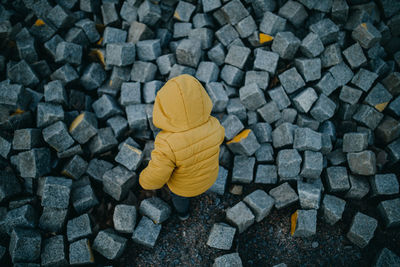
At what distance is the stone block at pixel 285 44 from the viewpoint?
13.5ft

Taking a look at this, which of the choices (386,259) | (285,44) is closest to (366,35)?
(285,44)

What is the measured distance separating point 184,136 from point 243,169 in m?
1.69

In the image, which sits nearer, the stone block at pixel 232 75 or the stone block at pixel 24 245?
the stone block at pixel 24 245

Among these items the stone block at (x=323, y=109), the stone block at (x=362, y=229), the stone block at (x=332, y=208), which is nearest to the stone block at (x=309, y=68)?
the stone block at (x=323, y=109)

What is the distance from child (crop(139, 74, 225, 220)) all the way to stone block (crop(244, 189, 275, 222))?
0.95 metres

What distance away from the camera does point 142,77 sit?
4.20 metres

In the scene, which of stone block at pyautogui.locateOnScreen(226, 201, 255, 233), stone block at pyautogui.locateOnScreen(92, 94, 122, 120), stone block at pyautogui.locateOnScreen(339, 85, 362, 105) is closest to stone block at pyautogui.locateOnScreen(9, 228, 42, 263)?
stone block at pyautogui.locateOnScreen(92, 94, 122, 120)

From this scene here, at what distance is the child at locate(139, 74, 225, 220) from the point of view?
2330mm

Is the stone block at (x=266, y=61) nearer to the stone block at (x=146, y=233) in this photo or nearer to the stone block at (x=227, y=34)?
the stone block at (x=227, y=34)

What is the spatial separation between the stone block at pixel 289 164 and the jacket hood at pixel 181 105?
183cm

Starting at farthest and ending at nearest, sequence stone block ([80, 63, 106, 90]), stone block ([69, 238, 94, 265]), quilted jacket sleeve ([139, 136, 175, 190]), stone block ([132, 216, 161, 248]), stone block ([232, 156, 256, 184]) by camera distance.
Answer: stone block ([80, 63, 106, 90]), stone block ([232, 156, 256, 184]), stone block ([132, 216, 161, 248]), stone block ([69, 238, 94, 265]), quilted jacket sleeve ([139, 136, 175, 190])

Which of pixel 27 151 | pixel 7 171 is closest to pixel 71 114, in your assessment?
pixel 27 151

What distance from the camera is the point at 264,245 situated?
11.7 ft

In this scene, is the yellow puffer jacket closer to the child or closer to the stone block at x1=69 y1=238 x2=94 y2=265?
the child
